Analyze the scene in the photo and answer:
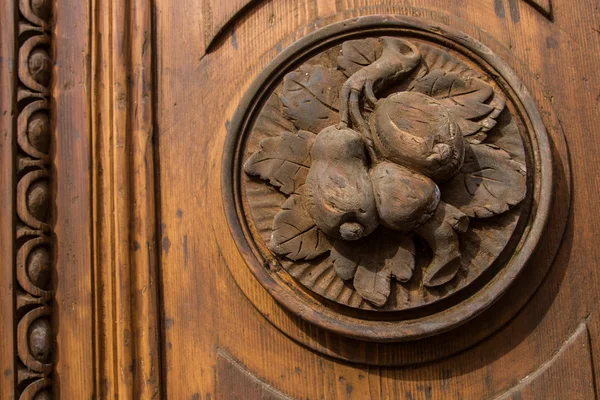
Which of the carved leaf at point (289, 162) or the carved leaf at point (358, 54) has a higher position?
the carved leaf at point (358, 54)

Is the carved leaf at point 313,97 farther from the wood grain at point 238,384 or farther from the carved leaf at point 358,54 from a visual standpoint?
the wood grain at point 238,384

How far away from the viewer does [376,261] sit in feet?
2.23

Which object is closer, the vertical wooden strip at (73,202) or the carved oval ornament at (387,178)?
the carved oval ornament at (387,178)

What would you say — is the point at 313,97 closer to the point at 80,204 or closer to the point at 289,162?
the point at 289,162

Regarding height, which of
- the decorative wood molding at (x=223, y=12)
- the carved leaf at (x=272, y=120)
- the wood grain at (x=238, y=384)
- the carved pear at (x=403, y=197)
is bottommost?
the wood grain at (x=238, y=384)

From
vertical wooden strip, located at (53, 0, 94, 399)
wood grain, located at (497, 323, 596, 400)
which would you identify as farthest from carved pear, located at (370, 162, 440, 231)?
vertical wooden strip, located at (53, 0, 94, 399)

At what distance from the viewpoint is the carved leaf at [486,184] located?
2.21 ft

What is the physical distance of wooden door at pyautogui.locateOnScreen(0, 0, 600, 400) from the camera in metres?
0.68

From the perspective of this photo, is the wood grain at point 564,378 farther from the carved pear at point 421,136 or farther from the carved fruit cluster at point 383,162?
the carved pear at point 421,136

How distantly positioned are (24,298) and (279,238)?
0.36 meters

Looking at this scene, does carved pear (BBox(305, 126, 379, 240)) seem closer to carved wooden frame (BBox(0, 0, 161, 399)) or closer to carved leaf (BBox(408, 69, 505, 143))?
carved leaf (BBox(408, 69, 505, 143))

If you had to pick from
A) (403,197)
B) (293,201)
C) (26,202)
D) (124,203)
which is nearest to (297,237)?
(293,201)

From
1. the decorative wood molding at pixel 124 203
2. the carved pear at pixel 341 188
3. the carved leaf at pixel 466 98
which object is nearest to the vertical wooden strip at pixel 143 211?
the decorative wood molding at pixel 124 203

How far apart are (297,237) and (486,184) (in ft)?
0.80
